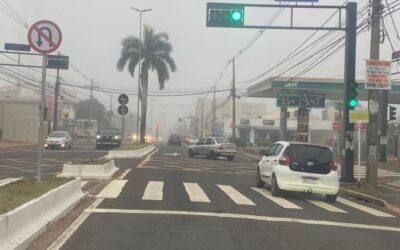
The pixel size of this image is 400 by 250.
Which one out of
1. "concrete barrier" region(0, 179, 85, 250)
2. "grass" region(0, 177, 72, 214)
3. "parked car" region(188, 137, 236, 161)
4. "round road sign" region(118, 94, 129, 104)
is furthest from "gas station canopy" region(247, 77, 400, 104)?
"concrete barrier" region(0, 179, 85, 250)

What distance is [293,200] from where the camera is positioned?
1633 centimetres

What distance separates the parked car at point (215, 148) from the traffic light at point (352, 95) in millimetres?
17506

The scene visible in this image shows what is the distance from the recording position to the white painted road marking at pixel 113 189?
1528cm

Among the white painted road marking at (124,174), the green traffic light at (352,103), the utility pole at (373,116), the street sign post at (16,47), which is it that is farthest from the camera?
the street sign post at (16,47)

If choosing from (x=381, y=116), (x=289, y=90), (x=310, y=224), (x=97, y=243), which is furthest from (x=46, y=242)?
(x=289, y=90)

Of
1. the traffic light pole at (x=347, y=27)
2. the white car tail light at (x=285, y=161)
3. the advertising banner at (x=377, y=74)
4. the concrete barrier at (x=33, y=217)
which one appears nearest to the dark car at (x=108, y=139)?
the traffic light pole at (x=347, y=27)

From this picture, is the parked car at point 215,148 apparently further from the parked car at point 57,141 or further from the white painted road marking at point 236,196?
the white painted road marking at point 236,196

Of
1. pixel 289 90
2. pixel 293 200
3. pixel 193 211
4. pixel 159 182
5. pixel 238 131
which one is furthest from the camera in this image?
pixel 238 131

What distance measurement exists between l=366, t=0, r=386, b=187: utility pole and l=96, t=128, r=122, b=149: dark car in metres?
28.8

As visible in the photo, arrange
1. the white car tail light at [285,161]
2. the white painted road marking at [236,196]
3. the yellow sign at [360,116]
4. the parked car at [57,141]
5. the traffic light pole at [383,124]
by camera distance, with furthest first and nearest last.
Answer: the parked car at [57,141]
the traffic light pole at [383,124]
the yellow sign at [360,116]
the white car tail light at [285,161]
the white painted road marking at [236,196]

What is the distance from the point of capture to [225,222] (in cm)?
1134

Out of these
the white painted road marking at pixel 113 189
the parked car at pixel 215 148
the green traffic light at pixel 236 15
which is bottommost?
the white painted road marking at pixel 113 189

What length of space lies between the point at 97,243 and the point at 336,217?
20.0ft

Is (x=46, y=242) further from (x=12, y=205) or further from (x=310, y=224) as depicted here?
(x=310, y=224)
